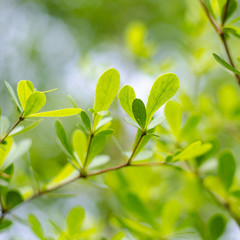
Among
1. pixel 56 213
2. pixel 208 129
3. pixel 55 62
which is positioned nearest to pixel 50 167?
pixel 56 213

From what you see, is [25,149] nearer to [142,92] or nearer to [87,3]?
[142,92]

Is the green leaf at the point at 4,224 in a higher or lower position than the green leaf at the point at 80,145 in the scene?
lower

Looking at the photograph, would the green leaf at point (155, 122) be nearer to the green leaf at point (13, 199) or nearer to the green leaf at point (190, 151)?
the green leaf at point (190, 151)

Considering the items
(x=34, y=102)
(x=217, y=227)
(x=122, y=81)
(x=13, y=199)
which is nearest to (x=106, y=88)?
(x=34, y=102)

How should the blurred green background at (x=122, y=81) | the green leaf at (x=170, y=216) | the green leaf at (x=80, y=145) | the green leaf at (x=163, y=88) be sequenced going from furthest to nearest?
the blurred green background at (x=122, y=81)
the green leaf at (x=170, y=216)
the green leaf at (x=80, y=145)
the green leaf at (x=163, y=88)

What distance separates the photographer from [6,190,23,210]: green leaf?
0.56 m

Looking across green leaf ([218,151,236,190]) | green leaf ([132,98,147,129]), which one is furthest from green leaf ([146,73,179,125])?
green leaf ([218,151,236,190])

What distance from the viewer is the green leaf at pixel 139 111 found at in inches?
18.5

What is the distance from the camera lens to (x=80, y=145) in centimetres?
58

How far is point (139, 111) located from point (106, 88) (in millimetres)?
65

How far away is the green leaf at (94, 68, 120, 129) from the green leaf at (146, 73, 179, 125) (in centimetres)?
6

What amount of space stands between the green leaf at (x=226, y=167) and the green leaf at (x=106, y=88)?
30 cm

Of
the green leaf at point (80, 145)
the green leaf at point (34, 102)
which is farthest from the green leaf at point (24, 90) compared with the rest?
the green leaf at point (80, 145)

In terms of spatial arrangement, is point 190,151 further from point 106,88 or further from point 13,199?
point 13,199
